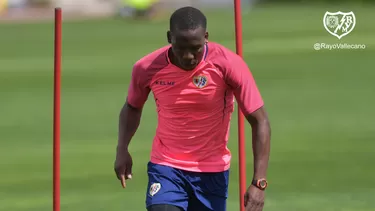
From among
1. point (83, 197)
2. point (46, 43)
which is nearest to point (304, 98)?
point (83, 197)

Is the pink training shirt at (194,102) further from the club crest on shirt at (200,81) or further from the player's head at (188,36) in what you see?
the player's head at (188,36)

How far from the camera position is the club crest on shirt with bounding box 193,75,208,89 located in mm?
7305

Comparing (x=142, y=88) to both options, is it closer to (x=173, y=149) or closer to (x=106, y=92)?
(x=173, y=149)

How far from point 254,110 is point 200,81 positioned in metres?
0.47

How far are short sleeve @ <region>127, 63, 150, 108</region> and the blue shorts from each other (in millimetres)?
520

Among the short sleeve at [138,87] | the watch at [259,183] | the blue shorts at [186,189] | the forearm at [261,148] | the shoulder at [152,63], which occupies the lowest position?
the blue shorts at [186,189]

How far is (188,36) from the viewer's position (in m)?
7.00

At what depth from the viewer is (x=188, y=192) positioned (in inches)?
295

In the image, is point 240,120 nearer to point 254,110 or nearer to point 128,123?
point 128,123

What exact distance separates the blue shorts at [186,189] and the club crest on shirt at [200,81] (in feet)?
2.27

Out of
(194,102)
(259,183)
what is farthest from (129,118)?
(259,183)

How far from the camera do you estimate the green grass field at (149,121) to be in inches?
513

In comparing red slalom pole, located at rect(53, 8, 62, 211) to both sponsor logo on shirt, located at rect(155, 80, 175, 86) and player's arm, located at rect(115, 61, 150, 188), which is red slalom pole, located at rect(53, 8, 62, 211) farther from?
sponsor logo on shirt, located at rect(155, 80, 175, 86)

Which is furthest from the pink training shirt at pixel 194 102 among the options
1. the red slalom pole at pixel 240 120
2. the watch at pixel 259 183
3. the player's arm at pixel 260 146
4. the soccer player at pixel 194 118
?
the red slalom pole at pixel 240 120
